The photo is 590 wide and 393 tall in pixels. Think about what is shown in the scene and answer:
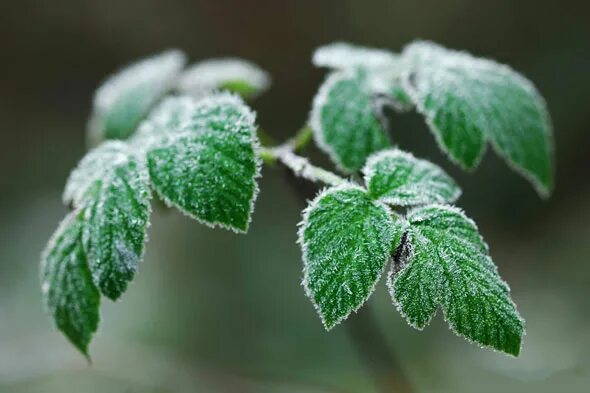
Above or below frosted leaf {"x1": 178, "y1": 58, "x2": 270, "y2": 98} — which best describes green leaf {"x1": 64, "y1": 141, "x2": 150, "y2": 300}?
below

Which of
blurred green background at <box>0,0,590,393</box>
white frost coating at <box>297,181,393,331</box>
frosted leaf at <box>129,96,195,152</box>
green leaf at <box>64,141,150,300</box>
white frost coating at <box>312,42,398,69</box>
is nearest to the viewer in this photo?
white frost coating at <box>297,181,393,331</box>

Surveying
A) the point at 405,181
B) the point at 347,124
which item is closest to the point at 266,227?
the point at 347,124

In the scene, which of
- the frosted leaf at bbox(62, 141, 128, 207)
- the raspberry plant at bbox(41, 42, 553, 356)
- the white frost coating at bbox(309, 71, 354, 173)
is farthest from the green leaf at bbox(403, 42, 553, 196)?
the frosted leaf at bbox(62, 141, 128, 207)

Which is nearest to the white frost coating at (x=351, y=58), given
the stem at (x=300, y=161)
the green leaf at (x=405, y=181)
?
the stem at (x=300, y=161)

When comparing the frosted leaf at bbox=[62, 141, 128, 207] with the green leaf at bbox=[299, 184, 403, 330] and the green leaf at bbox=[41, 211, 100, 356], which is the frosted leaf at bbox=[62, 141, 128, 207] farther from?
the green leaf at bbox=[299, 184, 403, 330]

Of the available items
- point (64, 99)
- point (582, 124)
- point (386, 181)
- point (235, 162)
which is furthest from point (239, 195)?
point (64, 99)

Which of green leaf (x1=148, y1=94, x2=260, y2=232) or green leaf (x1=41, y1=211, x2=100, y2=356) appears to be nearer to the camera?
green leaf (x1=148, y1=94, x2=260, y2=232)
